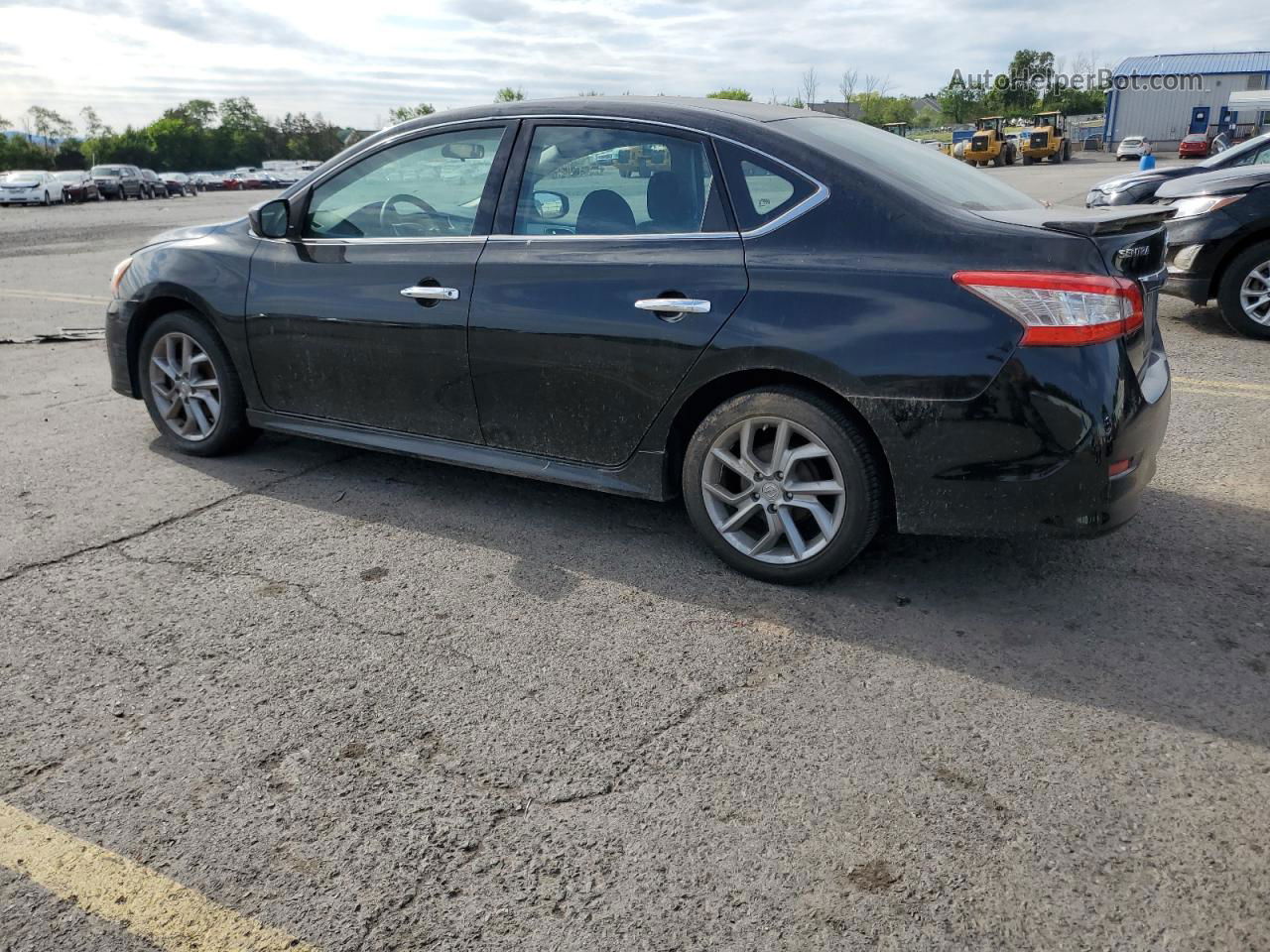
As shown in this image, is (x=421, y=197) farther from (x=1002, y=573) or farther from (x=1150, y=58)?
(x=1150, y=58)

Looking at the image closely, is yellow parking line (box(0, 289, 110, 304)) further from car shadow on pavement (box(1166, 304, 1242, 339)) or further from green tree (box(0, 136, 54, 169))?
green tree (box(0, 136, 54, 169))

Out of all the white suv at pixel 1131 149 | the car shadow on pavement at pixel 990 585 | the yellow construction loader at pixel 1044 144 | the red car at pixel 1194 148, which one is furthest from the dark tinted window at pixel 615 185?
the red car at pixel 1194 148

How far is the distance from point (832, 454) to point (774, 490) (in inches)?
10.7

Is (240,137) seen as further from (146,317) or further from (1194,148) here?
(146,317)

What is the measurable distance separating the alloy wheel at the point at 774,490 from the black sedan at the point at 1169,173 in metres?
8.15

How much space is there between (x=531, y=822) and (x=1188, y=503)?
337 centimetres

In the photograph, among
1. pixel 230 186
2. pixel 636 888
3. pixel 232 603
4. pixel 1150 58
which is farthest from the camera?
pixel 1150 58

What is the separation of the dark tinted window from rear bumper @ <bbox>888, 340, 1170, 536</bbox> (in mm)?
1098

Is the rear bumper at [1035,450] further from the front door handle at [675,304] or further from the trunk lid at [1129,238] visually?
the front door handle at [675,304]

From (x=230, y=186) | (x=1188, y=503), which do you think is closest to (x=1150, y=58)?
(x=230, y=186)

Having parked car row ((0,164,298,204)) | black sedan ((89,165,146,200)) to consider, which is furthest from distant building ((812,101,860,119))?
black sedan ((89,165,146,200))

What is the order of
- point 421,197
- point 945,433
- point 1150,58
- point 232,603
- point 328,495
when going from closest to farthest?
point 945,433
point 232,603
point 421,197
point 328,495
point 1150,58

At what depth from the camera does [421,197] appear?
178 inches

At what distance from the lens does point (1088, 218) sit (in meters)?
3.38
